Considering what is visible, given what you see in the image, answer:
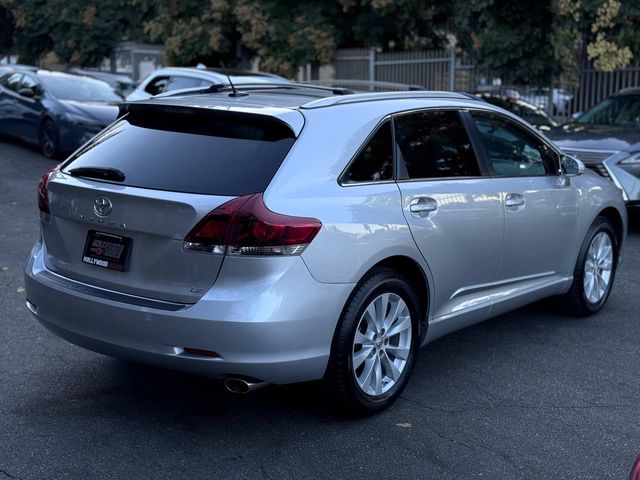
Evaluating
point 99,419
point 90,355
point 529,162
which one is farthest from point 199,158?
point 529,162

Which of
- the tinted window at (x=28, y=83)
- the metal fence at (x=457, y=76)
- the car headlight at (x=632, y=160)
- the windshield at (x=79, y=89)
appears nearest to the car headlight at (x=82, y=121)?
the windshield at (x=79, y=89)

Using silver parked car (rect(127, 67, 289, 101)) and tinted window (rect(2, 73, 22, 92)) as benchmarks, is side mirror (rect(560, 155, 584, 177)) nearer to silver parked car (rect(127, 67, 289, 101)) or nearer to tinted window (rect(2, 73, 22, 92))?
silver parked car (rect(127, 67, 289, 101))

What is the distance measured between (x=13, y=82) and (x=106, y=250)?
12952 mm

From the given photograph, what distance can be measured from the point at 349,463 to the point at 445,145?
2039mm

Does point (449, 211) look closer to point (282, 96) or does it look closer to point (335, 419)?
point (282, 96)

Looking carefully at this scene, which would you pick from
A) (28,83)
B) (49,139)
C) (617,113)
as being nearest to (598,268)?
(617,113)

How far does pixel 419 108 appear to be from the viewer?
5.18 m

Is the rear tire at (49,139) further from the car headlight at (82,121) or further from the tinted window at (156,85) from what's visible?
the tinted window at (156,85)

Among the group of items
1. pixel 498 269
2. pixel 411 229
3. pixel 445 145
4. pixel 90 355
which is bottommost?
pixel 90 355

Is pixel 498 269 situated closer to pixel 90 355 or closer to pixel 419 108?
pixel 419 108

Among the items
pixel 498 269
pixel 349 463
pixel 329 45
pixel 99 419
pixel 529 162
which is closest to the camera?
pixel 349 463

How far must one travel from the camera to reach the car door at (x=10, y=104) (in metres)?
16.1

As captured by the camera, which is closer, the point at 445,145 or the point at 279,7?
the point at 445,145

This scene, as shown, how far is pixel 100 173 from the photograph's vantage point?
15.0ft
